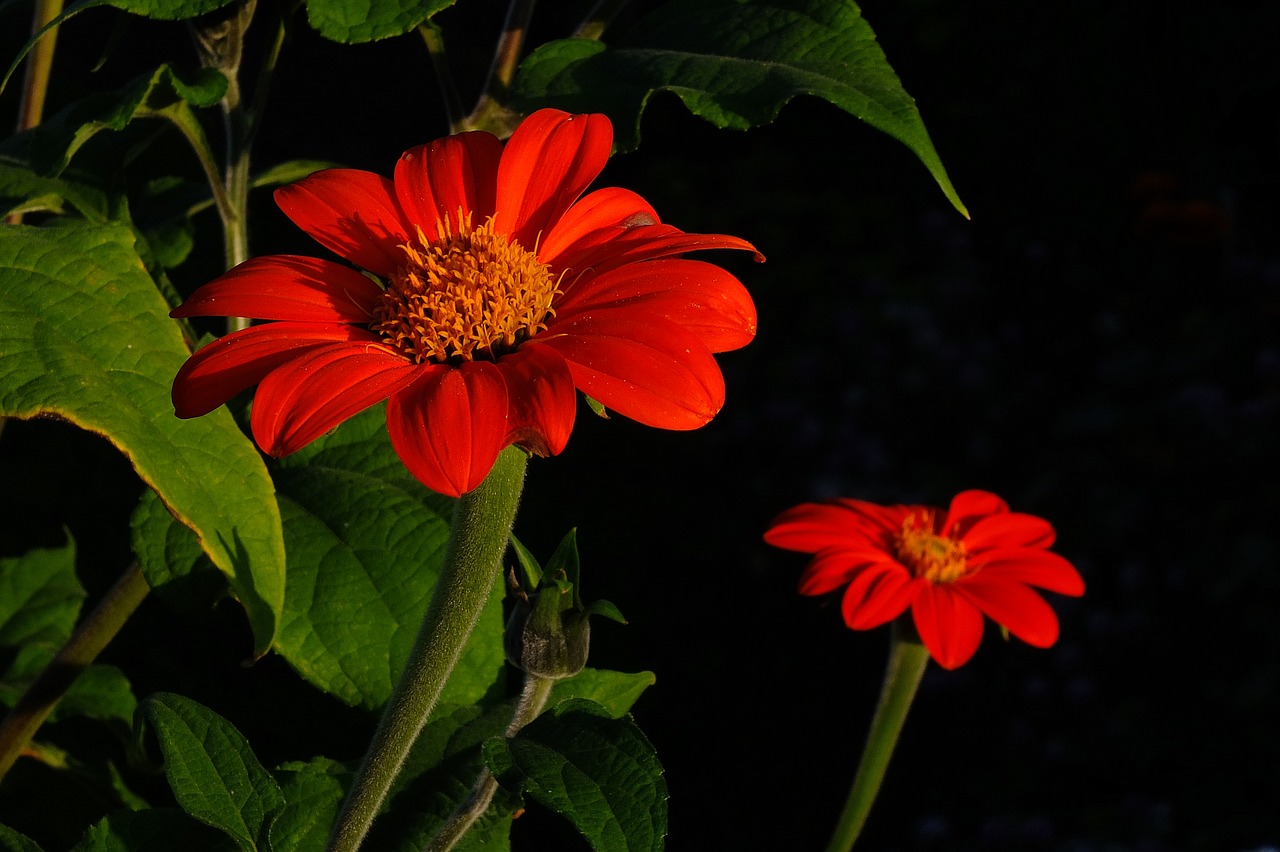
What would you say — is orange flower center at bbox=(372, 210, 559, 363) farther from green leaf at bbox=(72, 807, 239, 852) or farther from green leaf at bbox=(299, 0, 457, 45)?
green leaf at bbox=(72, 807, 239, 852)

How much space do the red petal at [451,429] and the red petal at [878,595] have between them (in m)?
0.55

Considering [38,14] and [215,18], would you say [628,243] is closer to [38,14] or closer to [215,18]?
[215,18]

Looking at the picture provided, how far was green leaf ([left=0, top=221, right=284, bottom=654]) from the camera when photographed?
0.58 metres

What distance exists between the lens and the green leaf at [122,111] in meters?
0.73

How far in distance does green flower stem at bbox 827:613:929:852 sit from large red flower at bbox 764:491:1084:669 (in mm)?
19

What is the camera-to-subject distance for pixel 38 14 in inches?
37.8

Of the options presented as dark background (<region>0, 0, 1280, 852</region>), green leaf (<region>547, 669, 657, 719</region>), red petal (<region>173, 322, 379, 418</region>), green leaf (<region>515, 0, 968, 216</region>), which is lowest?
dark background (<region>0, 0, 1280, 852</region>)

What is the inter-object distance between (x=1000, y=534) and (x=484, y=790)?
680mm

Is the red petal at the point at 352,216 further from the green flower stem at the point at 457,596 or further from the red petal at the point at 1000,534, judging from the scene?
the red petal at the point at 1000,534

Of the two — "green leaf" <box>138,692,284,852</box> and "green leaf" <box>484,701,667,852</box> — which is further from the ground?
"green leaf" <box>484,701,667,852</box>

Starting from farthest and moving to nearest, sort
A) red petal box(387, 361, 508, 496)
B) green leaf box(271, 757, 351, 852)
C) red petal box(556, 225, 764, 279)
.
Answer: green leaf box(271, 757, 351, 852), red petal box(556, 225, 764, 279), red petal box(387, 361, 508, 496)

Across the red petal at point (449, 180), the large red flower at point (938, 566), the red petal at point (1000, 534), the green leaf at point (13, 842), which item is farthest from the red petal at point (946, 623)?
the green leaf at point (13, 842)

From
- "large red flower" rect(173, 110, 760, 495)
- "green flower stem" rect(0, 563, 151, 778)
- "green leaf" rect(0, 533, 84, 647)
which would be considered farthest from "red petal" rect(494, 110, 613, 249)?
"green leaf" rect(0, 533, 84, 647)

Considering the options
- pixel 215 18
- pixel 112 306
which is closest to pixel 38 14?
pixel 215 18
